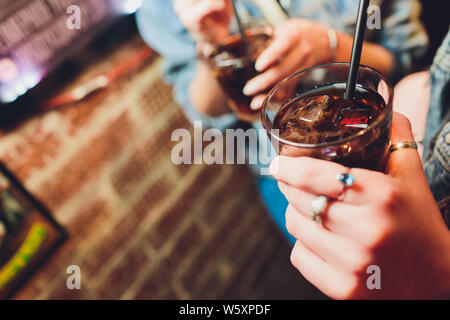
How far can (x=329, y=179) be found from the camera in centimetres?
54

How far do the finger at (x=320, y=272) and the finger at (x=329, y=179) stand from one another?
170 mm

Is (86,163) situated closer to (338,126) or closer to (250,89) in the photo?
(250,89)

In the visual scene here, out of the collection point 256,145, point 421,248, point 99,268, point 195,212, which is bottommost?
point 195,212

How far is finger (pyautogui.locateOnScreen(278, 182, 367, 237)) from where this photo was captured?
20.8 inches

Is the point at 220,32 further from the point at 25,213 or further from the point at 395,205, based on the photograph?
the point at 25,213

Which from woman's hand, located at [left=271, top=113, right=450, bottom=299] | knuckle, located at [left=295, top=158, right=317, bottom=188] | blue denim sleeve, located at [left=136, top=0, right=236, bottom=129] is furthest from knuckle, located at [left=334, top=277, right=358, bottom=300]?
blue denim sleeve, located at [left=136, top=0, right=236, bottom=129]

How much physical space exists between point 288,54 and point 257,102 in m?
0.20

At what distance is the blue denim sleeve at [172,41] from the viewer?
1.56 m

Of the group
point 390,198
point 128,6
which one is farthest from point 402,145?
point 128,6

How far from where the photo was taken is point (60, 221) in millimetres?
1592

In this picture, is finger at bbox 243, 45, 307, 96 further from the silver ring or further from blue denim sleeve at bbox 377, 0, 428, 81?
blue denim sleeve at bbox 377, 0, 428, 81

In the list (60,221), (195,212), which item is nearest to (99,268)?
(60,221)

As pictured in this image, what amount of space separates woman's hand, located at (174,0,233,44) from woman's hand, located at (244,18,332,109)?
0.21m

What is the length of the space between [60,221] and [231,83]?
115cm
